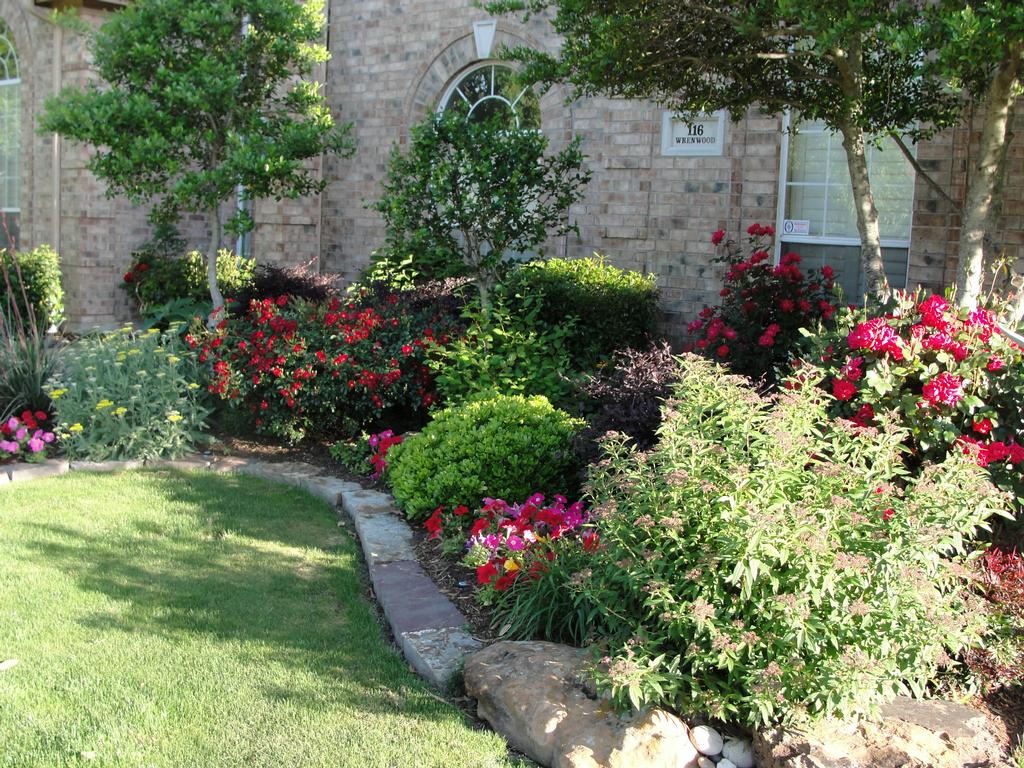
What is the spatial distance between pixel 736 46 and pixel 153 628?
472 centimetres

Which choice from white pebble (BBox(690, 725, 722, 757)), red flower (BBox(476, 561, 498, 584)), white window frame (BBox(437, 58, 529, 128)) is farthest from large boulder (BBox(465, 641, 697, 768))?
white window frame (BBox(437, 58, 529, 128))

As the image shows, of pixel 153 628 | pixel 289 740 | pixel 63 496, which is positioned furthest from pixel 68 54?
pixel 289 740

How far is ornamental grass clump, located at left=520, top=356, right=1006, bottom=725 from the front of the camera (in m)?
3.25

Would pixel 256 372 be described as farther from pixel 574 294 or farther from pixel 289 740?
pixel 289 740

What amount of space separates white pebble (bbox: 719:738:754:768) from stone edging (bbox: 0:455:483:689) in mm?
1113

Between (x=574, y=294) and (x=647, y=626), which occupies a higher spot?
(x=574, y=294)

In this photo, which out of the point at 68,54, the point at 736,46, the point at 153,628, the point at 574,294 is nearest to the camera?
the point at 153,628

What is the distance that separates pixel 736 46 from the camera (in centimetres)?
644

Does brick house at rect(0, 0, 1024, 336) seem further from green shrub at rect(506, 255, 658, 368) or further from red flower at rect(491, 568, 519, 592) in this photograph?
red flower at rect(491, 568, 519, 592)

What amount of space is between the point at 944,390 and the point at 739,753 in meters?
1.91

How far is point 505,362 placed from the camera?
23.5 ft

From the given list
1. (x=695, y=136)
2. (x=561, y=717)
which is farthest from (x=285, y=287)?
(x=561, y=717)

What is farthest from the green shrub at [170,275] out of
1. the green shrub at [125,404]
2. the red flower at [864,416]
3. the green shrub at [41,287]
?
the red flower at [864,416]

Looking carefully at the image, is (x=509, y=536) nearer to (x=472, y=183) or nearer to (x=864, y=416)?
(x=864, y=416)
